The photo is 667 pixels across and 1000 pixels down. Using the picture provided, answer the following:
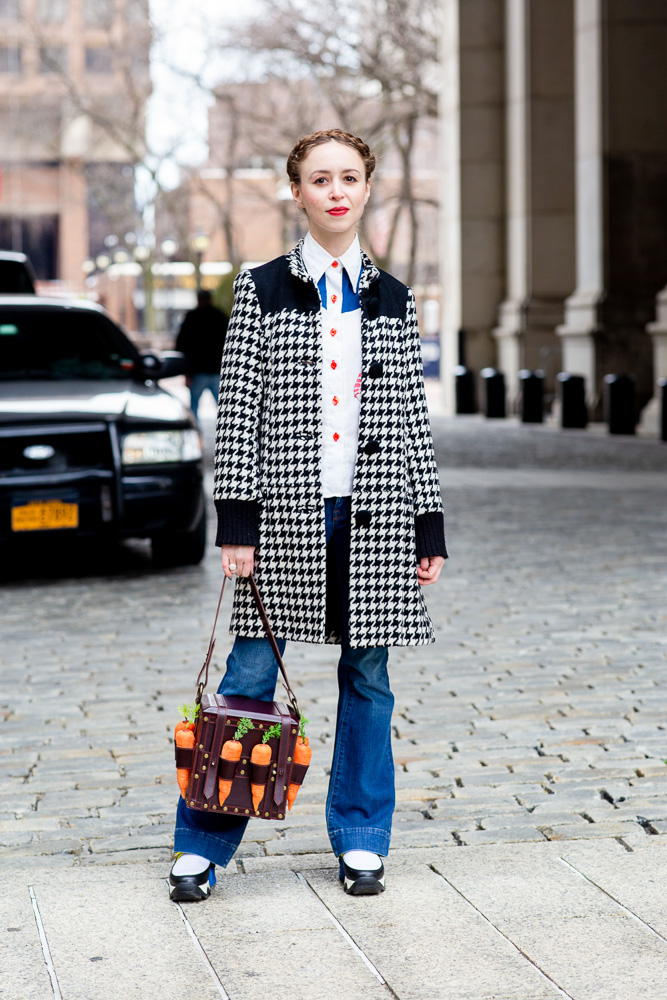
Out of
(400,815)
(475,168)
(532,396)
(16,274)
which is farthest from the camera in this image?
(475,168)

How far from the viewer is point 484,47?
88.1 ft

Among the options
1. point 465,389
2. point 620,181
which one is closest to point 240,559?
point 620,181

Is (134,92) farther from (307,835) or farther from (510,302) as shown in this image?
(307,835)

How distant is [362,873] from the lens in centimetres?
375

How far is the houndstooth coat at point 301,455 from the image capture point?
147 inches

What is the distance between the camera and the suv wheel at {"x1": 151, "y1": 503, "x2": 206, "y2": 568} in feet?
31.2

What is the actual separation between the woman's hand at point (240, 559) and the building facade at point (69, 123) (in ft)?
131

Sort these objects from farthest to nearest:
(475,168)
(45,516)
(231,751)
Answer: (475,168) → (45,516) → (231,751)

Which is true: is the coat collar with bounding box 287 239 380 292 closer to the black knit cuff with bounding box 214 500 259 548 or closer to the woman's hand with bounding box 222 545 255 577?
the black knit cuff with bounding box 214 500 259 548

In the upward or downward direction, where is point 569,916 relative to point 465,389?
downward

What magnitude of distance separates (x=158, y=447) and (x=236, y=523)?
541 cm

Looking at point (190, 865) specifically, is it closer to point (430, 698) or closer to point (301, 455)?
point (301, 455)

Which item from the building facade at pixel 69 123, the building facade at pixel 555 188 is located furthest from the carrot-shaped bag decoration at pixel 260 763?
the building facade at pixel 69 123

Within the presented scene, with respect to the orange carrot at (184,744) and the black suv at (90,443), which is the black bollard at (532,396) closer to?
the black suv at (90,443)
